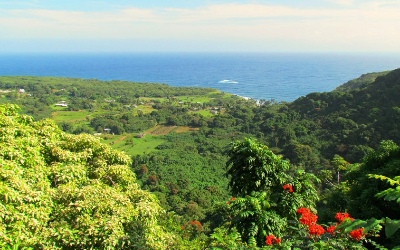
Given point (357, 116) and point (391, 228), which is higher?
point (391, 228)

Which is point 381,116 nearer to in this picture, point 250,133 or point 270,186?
point 250,133

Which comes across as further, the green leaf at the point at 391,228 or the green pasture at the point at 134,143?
the green pasture at the point at 134,143

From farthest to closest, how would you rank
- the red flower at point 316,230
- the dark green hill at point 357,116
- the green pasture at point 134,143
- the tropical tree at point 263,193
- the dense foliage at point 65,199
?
the green pasture at point 134,143, the dark green hill at point 357,116, the tropical tree at point 263,193, the dense foliage at point 65,199, the red flower at point 316,230

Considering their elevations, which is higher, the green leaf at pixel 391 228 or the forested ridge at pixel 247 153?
the green leaf at pixel 391 228

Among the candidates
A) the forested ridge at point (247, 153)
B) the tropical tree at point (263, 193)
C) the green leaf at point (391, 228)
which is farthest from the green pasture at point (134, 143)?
the green leaf at point (391, 228)

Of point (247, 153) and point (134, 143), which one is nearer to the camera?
point (247, 153)

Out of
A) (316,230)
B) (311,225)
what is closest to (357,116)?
(311,225)

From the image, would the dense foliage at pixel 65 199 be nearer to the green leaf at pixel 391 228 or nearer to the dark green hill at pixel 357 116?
the green leaf at pixel 391 228

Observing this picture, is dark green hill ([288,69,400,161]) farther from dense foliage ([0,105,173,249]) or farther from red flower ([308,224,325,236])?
dense foliage ([0,105,173,249])

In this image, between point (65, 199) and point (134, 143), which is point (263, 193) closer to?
point (65, 199)
